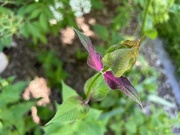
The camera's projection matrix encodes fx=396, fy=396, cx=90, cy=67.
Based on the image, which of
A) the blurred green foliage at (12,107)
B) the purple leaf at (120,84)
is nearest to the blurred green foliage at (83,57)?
the blurred green foliage at (12,107)

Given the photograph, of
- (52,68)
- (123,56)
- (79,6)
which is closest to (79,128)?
(79,6)

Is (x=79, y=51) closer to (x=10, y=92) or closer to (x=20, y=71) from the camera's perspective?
(x=20, y=71)

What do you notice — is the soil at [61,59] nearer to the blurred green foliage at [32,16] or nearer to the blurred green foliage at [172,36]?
the blurred green foliage at [172,36]

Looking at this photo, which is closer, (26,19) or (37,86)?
(26,19)

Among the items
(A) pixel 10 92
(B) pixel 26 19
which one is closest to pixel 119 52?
(A) pixel 10 92

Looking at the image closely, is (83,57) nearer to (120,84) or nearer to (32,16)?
(32,16)

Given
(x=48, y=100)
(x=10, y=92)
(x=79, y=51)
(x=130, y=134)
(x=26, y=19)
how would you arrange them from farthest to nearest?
(x=79, y=51)
(x=48, y=100)
(x=130, y=134)
(x=26, y=19)
(x=10, y=92)

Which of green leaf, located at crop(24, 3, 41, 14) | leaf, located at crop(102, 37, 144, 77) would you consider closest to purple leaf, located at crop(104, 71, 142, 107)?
leaf, located at crop(102, 37, 144, 77)
